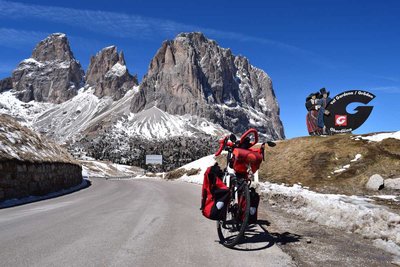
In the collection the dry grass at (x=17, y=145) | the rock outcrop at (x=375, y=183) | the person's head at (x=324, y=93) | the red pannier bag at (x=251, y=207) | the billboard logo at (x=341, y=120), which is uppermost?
the person's head at (x=324, y=93)

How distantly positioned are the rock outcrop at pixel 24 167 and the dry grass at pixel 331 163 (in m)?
12.0

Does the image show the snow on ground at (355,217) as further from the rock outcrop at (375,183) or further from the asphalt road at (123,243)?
the rock outcrop at (375,183)

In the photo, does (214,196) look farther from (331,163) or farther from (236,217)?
(331,163)

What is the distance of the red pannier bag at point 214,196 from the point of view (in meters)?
6.54

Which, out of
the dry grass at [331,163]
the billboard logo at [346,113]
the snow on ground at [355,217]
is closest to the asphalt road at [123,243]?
the snow on ground at [355,217]

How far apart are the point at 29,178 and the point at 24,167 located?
→ 2.29ft

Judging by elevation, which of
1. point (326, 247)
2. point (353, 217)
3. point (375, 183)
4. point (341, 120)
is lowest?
point (326, 247)

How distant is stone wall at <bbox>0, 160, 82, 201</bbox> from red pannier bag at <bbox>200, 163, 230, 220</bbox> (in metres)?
9.95

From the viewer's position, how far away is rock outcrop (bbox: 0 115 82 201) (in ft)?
47.1

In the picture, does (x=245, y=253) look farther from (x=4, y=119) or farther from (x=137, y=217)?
(x=4, y=119)

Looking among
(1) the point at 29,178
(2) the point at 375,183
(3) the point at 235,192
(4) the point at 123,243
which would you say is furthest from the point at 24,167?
(2) the point at 375,183

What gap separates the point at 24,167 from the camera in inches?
618

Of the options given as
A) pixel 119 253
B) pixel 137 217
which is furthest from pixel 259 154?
pixel 137 217

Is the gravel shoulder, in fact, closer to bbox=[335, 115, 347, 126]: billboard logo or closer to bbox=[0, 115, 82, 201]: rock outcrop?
bbox=[0, 115, 82, 201]: rock outcrop
